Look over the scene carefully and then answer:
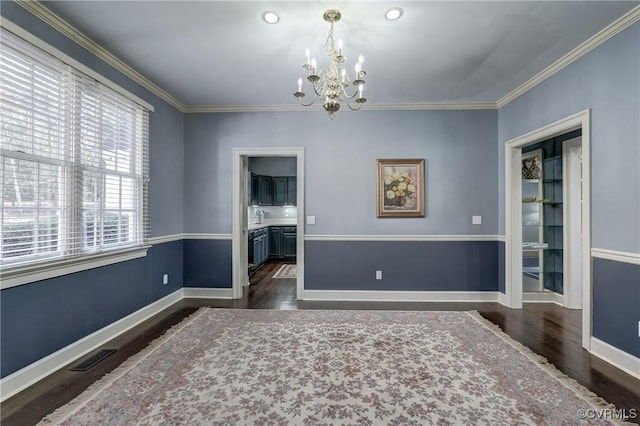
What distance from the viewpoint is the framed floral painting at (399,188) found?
13.2 feet

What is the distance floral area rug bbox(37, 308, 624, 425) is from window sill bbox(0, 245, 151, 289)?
2.94 ft

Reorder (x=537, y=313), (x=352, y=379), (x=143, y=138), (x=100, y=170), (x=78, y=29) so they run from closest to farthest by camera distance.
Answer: (x=352, y=379), (x=78, y=29), (x=100, y=170), (x=143, y=138), (x=537, y=313)

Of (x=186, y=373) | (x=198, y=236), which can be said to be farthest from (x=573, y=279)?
(x=198, y=236)

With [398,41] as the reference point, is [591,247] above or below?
below

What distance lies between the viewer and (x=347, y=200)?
4.09 m

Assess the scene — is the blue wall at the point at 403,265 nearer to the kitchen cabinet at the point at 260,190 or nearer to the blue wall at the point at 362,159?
the blue wall at the point at 362,159

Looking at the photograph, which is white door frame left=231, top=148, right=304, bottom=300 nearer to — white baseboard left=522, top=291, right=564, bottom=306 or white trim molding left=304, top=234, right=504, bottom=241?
white trim molding left=304, top=234, right=504, bottom=241

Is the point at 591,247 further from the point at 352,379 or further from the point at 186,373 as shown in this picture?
the point at 186,373

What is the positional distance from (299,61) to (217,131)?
1842 millimetres

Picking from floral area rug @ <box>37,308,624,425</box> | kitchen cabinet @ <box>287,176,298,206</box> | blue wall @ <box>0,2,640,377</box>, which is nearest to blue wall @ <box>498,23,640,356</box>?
floral area rug @ <box>37,308,624,425</box>

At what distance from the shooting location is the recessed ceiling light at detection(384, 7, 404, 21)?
2.15 metres

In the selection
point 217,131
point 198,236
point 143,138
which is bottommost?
point 198,236

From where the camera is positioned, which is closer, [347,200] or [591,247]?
[591,247]

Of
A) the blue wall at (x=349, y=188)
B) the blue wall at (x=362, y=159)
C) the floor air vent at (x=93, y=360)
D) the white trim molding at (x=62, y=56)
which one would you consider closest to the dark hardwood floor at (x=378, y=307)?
the floor air vent at (x=93, y=360)
